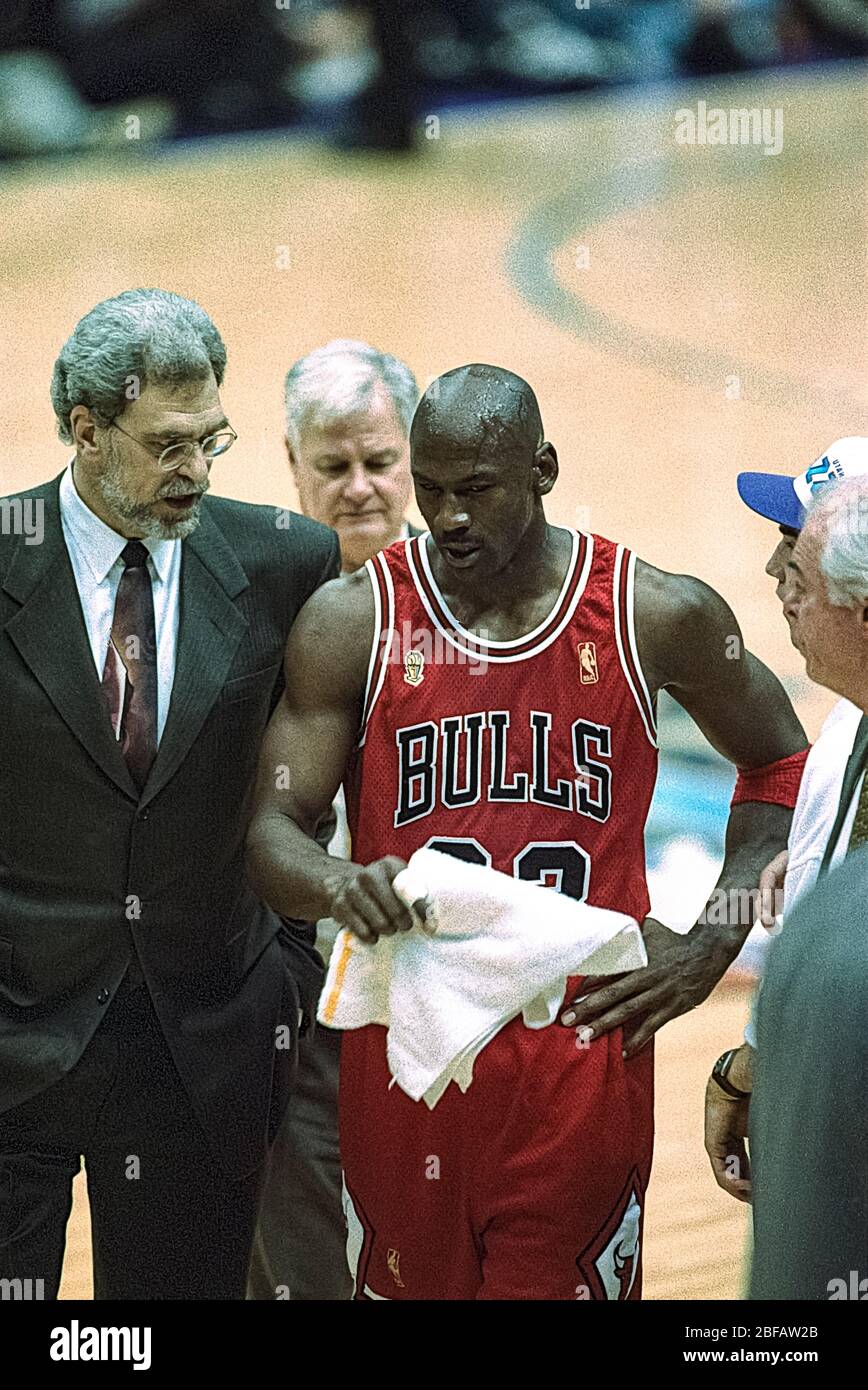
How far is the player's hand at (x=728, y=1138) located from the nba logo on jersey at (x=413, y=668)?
0.74 m

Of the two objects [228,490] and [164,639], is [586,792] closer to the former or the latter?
[164,639]

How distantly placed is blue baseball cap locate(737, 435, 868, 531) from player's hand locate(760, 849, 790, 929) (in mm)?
502

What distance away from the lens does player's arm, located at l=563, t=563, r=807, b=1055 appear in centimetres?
317

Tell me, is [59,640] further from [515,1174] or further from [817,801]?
[817,801]

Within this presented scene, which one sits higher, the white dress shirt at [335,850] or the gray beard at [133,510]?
the gray beard at [133,510]

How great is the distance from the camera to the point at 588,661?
3.16 metres

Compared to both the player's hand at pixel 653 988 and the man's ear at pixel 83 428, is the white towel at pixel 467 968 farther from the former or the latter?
the man's ear at pixel 83 428

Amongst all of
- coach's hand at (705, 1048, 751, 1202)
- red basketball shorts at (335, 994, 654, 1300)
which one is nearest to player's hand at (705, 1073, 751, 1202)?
coach's hand at (705, 1048, 751, 1202)

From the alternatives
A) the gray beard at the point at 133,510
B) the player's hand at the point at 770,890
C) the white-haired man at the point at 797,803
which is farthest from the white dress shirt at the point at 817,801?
the gray beard at the point at 133,510

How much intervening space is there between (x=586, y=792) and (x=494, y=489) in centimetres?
47

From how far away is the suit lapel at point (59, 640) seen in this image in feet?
10.7

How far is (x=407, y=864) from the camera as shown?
310 cm

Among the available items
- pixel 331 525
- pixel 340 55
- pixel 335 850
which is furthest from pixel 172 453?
Result: pixel 340 55
